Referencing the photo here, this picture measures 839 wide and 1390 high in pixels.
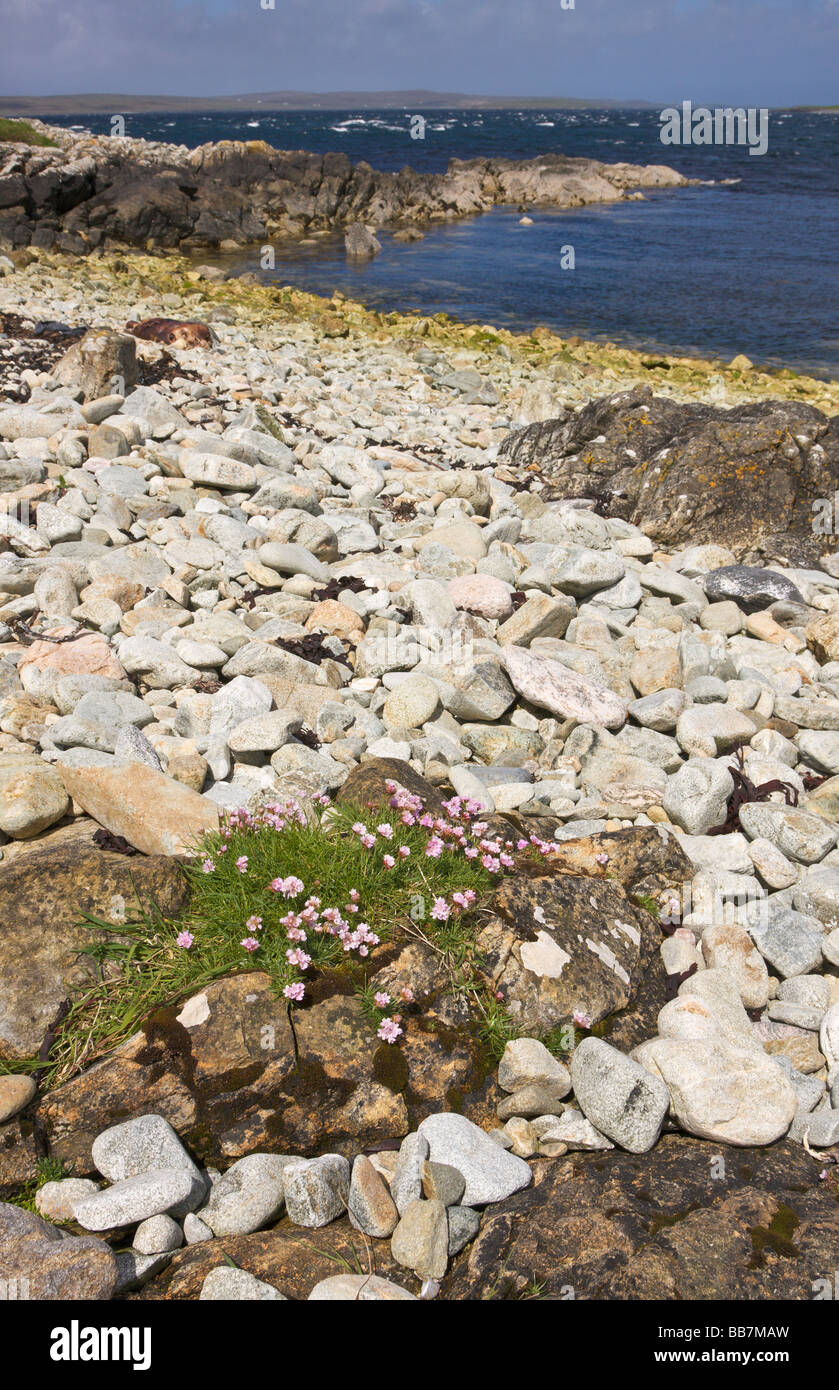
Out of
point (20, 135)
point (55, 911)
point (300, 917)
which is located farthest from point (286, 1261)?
point (20, 135)

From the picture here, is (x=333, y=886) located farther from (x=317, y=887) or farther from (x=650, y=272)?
(x=650, y=272)

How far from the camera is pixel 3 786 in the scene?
Answer: 4355mm

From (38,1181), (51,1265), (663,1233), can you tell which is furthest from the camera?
(38,1181)

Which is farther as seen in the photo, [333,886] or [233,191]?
[233,191]

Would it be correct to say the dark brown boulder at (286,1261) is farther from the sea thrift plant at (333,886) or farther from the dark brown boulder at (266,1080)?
the sea thrift plant at (333,886)

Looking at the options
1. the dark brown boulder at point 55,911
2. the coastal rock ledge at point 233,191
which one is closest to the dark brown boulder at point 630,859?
the dark brown boulder at point 55,911

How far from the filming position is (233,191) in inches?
1625

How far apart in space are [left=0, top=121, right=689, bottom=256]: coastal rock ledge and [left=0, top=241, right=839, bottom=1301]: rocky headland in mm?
28339

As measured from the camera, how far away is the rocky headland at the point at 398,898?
294cm

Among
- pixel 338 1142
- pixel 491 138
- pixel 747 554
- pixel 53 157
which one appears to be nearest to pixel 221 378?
pixel 747 554

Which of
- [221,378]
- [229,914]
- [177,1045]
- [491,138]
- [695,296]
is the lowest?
[177,1045]

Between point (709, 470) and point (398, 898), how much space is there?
813 centimetres

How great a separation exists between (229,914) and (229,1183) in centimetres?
99
